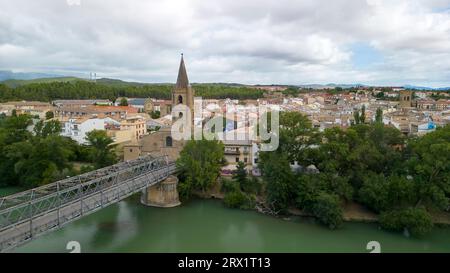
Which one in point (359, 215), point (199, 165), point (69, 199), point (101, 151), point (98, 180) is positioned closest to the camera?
point (69, 199)

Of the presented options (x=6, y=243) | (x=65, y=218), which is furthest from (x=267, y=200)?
(x=6, y=243)

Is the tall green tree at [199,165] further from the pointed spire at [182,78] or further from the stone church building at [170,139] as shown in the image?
the pointed spire at [182,78]

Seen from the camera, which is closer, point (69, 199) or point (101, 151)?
point (69, 199)

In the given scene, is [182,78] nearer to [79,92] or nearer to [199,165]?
[199,165]

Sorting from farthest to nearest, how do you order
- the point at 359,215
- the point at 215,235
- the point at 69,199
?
the point at 359,215 → the point at 215,235 → the point at 69,199

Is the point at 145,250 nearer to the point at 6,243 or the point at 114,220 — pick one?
the point at 114,220

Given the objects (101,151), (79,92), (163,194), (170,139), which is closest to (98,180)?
(163,194)

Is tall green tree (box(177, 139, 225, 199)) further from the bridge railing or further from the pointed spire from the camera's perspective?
the pointed spire
